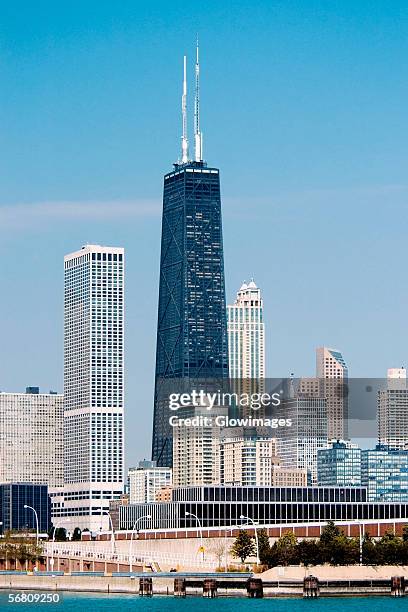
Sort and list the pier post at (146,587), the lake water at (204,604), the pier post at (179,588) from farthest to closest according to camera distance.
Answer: the pier post at (179,588) → the pier post at (146,587) → the lake water at (204,604)

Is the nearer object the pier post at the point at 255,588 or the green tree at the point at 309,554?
the pier post at the point at 255,588

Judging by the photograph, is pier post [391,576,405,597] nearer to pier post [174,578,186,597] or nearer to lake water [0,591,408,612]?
lake water [0,591,408,612]

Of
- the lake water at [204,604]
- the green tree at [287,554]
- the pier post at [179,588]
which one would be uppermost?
the green tree at [287,554]

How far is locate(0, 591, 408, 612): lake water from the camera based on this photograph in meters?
157

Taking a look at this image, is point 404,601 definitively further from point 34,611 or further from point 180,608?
point 34,611

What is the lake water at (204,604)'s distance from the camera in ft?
514

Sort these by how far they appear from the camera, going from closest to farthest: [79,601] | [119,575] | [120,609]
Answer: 1. [120,609]
2. [79,601]
3. [119,575]

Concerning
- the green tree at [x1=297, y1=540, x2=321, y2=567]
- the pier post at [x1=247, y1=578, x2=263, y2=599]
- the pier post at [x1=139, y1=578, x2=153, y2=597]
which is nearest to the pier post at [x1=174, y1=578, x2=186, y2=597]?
the pier post at [x1=139, y1=578, x2=153, y2=597]

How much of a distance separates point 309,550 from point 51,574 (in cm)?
2726

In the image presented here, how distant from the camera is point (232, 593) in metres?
176

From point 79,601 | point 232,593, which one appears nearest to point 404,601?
point 232,593

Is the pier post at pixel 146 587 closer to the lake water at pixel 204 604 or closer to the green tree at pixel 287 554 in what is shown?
the lake water at pixel 204 604

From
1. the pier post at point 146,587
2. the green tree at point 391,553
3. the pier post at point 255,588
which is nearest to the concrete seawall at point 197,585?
the pier post at point 255,588

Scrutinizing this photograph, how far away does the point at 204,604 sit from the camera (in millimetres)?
162750
